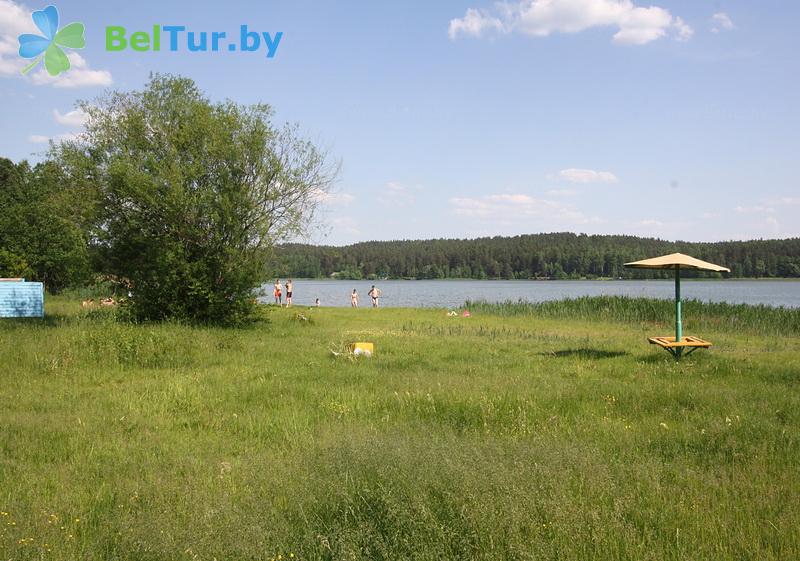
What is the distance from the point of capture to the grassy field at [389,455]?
426 cm

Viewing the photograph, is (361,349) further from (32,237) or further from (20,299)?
(32,237)

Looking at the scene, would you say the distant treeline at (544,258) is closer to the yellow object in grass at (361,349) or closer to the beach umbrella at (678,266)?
the yellow object in grass at (361,349)

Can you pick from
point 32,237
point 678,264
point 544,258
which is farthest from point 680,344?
point 544,258

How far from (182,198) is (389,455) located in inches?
608

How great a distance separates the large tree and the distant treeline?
83.5 m

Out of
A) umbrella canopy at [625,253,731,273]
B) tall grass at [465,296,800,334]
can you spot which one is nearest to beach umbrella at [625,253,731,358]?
umbrella canopy at [625,253,731,273]

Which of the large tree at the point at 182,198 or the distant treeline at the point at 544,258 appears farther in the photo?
the distant treeline at the point at 544,258

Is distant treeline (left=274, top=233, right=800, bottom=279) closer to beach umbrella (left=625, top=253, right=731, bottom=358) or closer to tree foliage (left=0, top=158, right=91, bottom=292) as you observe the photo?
tree foliage (left=0, top=158, right=91, bottom=292)

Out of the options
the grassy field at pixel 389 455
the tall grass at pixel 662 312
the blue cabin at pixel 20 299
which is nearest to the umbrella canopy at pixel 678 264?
the grassy field at pixel 389 455

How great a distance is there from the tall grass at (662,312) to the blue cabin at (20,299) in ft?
66.6

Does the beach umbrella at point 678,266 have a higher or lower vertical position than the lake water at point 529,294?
higher

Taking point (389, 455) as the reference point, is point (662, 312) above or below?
below

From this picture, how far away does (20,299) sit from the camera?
2345 cm

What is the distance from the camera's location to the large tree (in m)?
19.3
